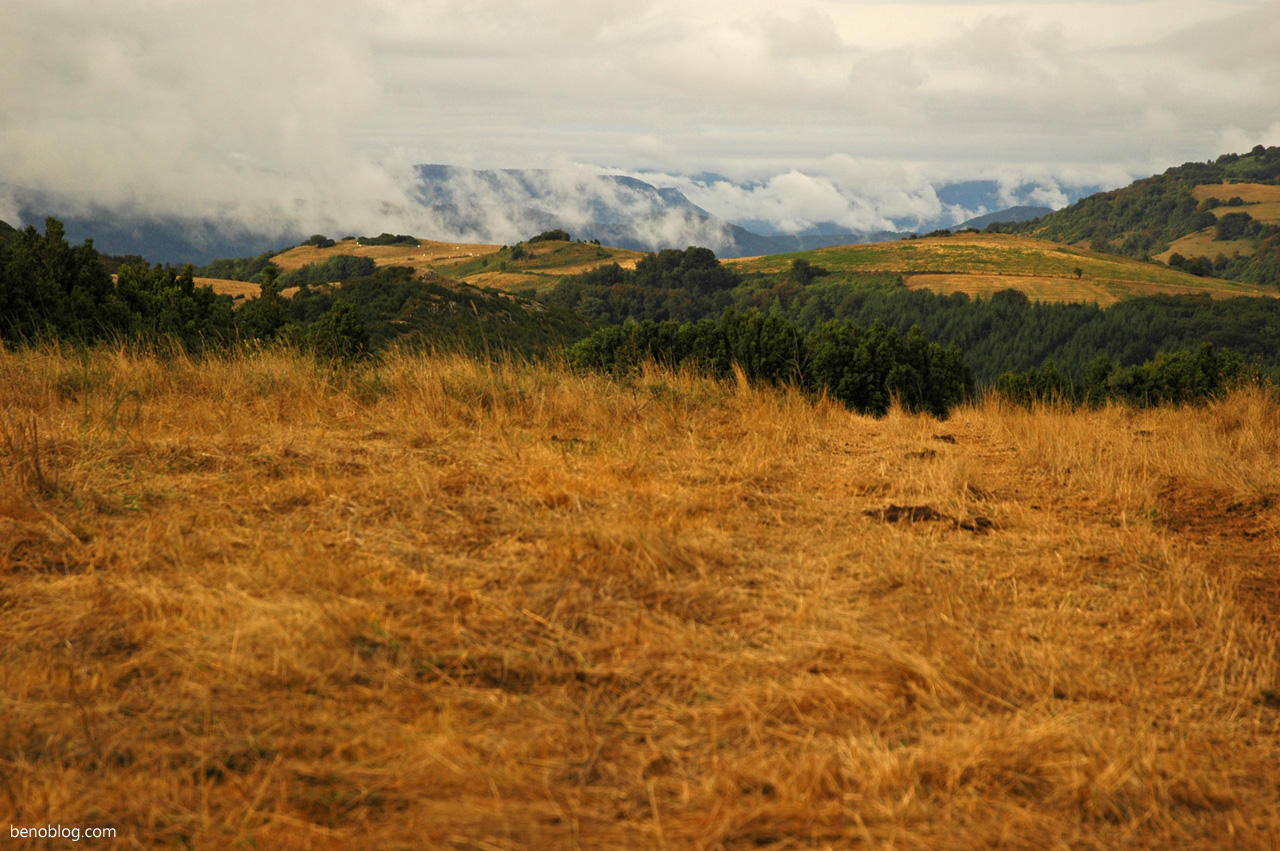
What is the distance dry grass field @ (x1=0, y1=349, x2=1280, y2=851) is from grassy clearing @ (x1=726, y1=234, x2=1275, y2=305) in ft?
431

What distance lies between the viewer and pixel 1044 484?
18.8 feet

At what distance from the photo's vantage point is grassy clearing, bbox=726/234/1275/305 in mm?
126625

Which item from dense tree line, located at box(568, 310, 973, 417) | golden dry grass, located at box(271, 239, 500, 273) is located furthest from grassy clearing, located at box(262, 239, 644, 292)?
dense tree line, located at box(568, 310, 973, 417)

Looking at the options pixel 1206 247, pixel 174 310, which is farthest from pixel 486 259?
pixel 1206 247

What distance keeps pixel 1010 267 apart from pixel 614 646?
516 feet

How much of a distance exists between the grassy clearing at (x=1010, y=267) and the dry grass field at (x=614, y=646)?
131 metres

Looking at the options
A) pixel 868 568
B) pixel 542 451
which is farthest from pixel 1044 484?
pixel 542 451

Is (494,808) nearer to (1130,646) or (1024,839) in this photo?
(1024,839)

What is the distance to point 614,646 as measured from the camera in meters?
3.00

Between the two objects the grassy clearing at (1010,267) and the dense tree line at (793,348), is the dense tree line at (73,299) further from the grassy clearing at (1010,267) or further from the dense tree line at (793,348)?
the grassy clearing at (1010,267)

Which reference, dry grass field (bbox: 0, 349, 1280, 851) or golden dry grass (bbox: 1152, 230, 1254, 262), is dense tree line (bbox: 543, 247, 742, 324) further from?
dry grass field (bbox: 0, 349, 1280, 851)

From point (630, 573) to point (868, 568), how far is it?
1127 mm

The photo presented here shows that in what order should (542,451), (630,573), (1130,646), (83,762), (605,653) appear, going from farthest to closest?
(542,451) → (630,573) → (1130,646) → (605,653) → (83,762)

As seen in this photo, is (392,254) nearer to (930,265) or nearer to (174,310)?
(930,265)
